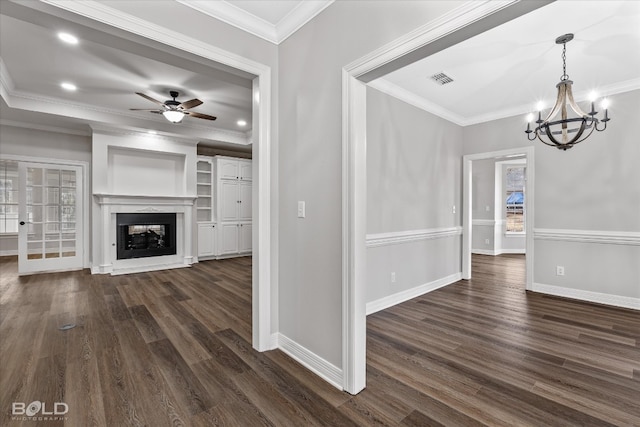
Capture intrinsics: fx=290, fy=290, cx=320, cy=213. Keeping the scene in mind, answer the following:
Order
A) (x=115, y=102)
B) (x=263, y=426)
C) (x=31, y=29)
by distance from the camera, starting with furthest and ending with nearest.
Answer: (x=115, y=102) < (x=31, y=29) < (x=263, y=426)

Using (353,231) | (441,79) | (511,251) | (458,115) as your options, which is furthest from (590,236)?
(511,251)

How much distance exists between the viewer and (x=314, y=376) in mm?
2109

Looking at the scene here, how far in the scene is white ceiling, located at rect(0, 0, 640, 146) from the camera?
7.34ft

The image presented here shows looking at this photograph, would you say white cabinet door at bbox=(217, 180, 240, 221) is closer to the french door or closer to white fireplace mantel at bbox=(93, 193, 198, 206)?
white fireplace mantel at bbox=(93, 193, 198, 206)

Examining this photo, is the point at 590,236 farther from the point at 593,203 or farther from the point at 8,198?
the point at 8,198

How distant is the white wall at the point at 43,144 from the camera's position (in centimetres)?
518

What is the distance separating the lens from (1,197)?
7129 mm

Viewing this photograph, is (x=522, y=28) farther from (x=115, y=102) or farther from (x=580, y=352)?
(x=115, y=102)

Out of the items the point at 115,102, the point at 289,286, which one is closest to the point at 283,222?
the point at 289,286

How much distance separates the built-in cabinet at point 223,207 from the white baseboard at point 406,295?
4.69 meters

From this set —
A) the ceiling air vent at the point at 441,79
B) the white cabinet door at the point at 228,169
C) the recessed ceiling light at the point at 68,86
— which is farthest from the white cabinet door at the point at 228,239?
the ceiling air vent at the point at 441,79

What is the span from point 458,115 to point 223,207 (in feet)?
17.7

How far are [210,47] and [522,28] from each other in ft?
8.71

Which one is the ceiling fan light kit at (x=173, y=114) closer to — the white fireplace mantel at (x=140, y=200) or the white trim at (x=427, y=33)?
the white fireplace mantel at (x=140, y=200)
